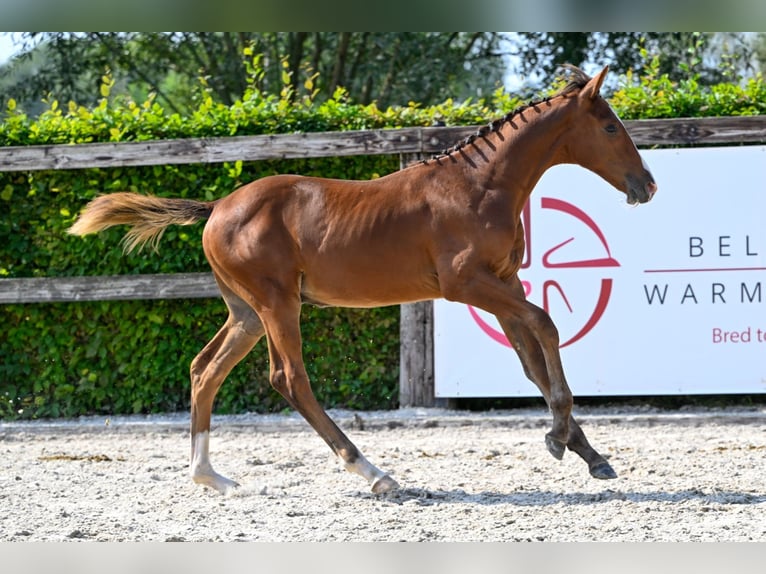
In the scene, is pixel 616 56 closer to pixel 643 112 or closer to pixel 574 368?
pixel 643 112

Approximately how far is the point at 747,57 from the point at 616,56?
6.40 ft

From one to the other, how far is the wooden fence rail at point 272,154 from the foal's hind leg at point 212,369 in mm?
2347

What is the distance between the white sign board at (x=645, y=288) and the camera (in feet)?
Result: 25.3

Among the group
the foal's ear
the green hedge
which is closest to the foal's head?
the foal's ear

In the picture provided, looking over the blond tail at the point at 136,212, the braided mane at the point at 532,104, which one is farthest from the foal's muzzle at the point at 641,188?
the blond tail at the point at 136,212

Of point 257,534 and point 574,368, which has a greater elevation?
point 574,368

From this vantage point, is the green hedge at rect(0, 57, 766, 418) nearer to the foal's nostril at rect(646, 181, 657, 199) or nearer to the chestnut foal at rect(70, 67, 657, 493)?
the chestnut foal at rect(70, 67, 657, 493)

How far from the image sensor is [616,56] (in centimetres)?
1540

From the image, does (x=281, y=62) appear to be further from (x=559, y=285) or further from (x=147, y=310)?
(x=559, y=285)

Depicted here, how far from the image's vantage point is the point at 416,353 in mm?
7957

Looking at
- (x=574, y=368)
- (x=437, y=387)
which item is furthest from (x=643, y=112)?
(x=437, y=387)

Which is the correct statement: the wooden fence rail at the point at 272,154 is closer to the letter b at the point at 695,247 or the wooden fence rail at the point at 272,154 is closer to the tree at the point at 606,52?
the letter b at the point at 695,247

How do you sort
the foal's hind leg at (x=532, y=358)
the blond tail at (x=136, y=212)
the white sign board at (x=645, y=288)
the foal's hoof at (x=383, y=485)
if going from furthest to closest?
the white sign board at (x=645, y=288)
the blond tail at (x=136, y=212)
the foal's hind leg at (x=532, y=358)
the foal's hoof at (x=383, y=485)

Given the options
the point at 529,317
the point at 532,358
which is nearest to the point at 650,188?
the point at 529,317
